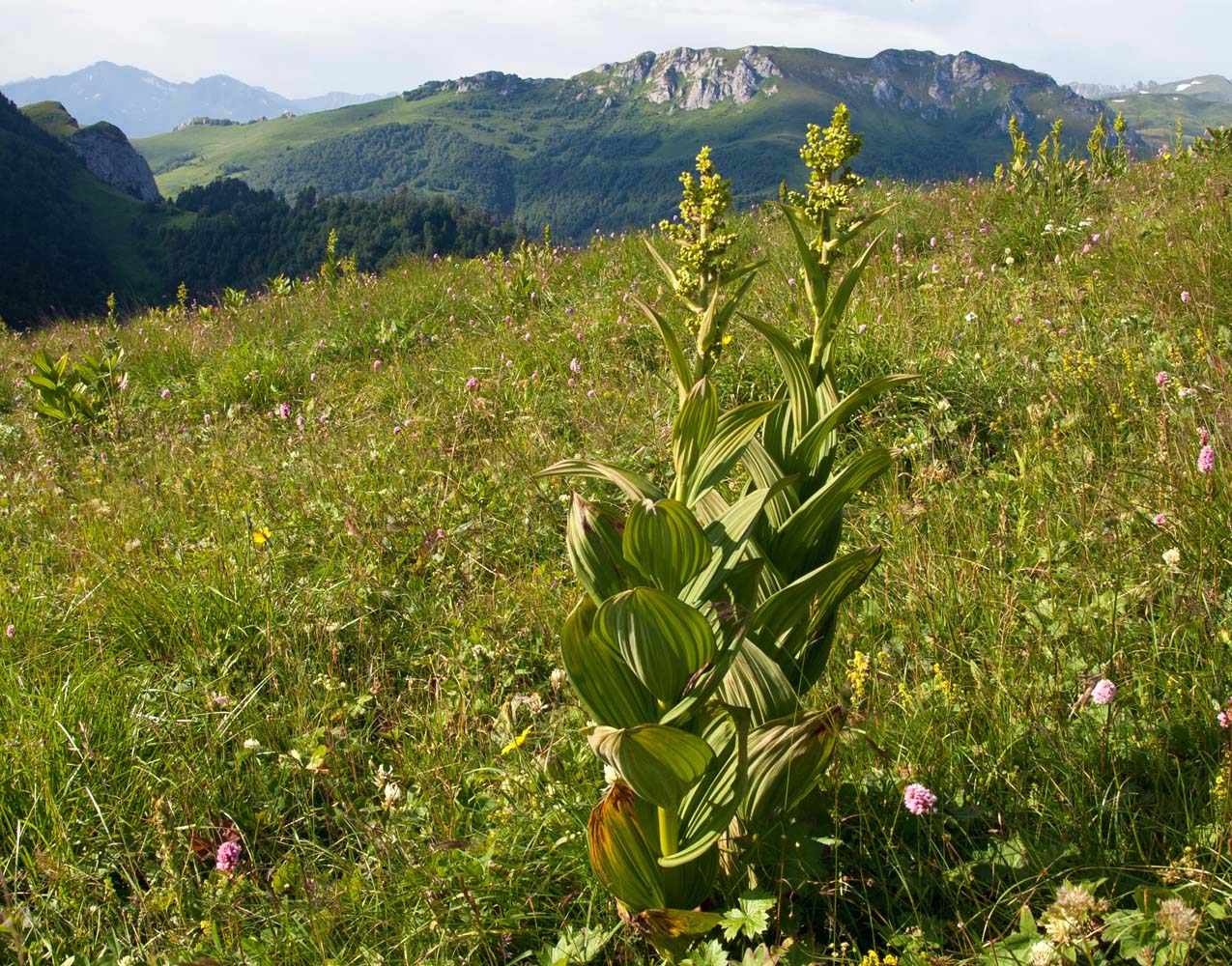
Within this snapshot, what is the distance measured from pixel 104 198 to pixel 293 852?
129m

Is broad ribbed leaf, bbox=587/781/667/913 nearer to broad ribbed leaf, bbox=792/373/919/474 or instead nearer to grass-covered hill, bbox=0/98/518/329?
broad ribbed leaf, bbox=792/373/919/474

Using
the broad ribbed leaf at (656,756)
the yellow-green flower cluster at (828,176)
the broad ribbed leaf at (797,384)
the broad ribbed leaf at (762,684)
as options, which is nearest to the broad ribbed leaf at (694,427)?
the broad ribbed leaf at (797,384)

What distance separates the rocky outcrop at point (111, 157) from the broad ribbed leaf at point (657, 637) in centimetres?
14434

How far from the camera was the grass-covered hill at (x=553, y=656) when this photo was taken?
5.65 ft

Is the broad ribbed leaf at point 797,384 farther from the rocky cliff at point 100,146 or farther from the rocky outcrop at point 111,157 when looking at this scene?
the rocky cliff at point 100,146

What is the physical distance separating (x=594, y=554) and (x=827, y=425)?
1.87 feet

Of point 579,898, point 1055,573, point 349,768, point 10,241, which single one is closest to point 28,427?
point 349,768

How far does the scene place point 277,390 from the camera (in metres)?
6.45

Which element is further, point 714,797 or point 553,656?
point 553,656

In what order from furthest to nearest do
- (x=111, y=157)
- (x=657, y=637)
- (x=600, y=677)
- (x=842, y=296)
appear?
(x=111, y=157)
(x=842, y=296)
(x=600, y=677)
(x=657, y=637)

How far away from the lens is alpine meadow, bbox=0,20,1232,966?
1.57 m

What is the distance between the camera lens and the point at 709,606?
1557 millimetres

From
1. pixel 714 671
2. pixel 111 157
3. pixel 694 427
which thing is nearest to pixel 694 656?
pixel 714 671

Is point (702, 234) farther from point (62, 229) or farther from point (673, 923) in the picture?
point (62, 229)
